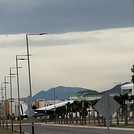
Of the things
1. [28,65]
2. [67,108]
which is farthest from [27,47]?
[67,108]

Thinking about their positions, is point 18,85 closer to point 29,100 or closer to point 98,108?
point 29,100

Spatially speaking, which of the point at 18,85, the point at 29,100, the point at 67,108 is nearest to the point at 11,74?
the point at 18,85

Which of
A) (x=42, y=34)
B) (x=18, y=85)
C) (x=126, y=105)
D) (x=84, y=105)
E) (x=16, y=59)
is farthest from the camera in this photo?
(x=84, y=105)

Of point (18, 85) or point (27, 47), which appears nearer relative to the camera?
point (27, 47)

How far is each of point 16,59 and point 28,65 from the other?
542 inches

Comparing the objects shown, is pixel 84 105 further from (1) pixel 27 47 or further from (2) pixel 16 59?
(1) pixel 27 47

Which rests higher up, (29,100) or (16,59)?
(16,59)

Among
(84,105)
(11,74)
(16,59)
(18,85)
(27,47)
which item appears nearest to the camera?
(27,47)

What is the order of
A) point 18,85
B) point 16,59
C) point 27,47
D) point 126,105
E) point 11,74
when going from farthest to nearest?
point 126,105 → point 11,74 → point 18,85 → point 16,59 → point 27,47

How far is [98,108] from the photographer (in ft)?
86.0

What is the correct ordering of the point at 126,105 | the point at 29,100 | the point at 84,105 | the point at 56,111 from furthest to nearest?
the point at 56,111 < the point at 84,105 < the point at 126,105 < the point at 29,100

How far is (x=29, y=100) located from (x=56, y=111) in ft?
469

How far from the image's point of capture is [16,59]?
224 feet

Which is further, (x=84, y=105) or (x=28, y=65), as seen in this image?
(x=84, y=105)
